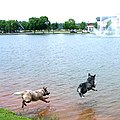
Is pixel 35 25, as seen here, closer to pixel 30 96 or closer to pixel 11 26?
pixel 11 26

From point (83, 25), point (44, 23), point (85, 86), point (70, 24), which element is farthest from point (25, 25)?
point (85, 86)

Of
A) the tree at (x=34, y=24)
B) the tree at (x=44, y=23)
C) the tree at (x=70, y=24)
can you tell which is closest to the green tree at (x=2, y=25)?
the tree at (x=34, y=24)

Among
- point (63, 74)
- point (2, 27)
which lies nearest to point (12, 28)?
point (2, 27)

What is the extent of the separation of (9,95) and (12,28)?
162513mm

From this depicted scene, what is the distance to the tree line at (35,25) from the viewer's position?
6757 inches

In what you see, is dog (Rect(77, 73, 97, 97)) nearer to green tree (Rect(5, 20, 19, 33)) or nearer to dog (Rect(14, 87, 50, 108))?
dog (Rect(14, 87, 50, 108))

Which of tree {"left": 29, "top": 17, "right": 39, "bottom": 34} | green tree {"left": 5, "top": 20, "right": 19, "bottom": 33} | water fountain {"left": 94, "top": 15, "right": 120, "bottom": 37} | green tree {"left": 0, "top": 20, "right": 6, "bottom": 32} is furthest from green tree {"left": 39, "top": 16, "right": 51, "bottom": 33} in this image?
water fountain {"left": 94, "top": 15, "right": 120, "bottom": 37}

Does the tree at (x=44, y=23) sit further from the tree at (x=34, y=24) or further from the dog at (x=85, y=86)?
the dog at (x=85, y=86)

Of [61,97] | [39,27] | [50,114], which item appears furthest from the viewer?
[39,27]

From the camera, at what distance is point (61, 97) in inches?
677

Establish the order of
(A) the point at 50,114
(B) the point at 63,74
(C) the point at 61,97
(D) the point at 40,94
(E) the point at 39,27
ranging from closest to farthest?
(A) the point at 50,114 < (D) the point at 40,94 < (C) the point at 61,97 < (B) the point at 63,74 < (E) the point at 39,27

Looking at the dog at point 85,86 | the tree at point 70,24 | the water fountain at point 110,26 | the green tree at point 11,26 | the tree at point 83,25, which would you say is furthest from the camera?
the tree at point 83,25

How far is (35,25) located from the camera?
17162 centimetres

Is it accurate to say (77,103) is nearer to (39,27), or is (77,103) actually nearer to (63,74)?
(63,74)
